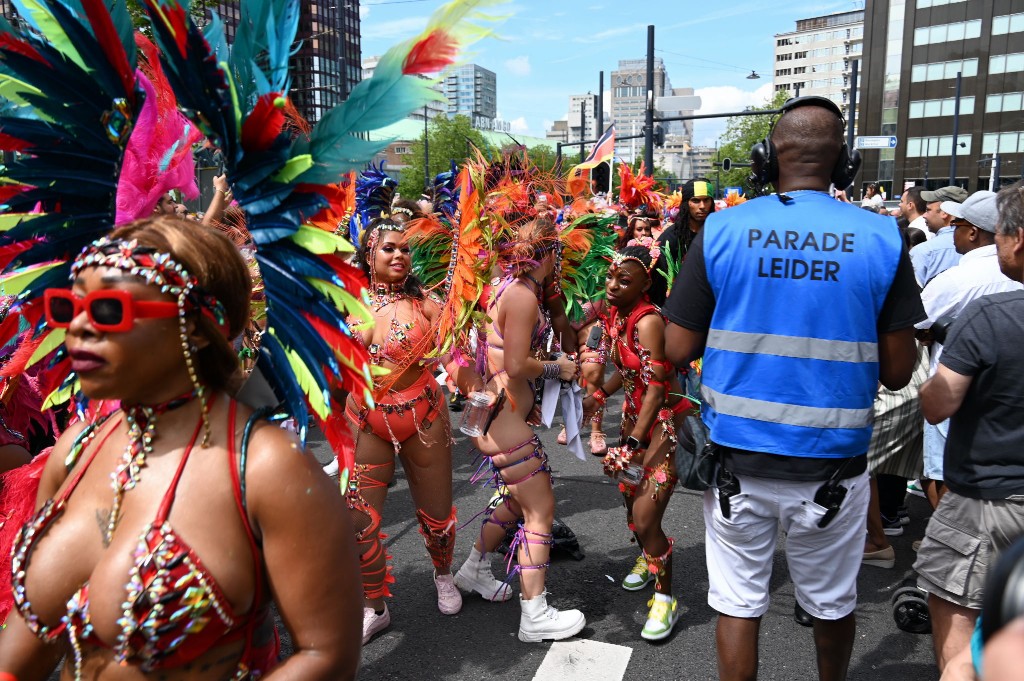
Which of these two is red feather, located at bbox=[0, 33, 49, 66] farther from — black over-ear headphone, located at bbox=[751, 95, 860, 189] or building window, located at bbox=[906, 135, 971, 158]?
building window, located at bbox=[906, 135, 971, 158]

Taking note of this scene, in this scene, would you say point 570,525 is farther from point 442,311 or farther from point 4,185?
point 4,185

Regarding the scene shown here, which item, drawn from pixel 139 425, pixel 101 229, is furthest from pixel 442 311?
pixel 139 425

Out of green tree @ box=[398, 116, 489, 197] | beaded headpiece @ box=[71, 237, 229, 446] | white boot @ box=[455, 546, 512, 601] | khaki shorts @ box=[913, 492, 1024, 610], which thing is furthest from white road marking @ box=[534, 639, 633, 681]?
green tree @ box=[398, 116, 489, 197]

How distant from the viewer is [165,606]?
132 centimetres

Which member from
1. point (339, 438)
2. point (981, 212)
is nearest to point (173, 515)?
point (339, 438)

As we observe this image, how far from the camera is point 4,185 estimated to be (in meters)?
1.77

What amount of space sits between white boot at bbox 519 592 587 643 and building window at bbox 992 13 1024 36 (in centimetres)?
6020

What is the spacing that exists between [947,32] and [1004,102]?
6130mm

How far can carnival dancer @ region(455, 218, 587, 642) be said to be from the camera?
346 centimetres

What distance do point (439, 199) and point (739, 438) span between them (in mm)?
3477

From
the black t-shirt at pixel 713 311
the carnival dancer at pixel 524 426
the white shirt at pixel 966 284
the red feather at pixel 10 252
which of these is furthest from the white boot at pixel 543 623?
the red feather at pixel 10 252

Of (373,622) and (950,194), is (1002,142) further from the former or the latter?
(373,622)

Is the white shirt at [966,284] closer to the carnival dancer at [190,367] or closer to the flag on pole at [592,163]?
the flag on pole at [592,163]

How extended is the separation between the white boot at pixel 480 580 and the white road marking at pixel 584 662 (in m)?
0.49
